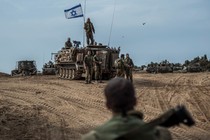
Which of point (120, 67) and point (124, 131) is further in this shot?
point (120, 67)

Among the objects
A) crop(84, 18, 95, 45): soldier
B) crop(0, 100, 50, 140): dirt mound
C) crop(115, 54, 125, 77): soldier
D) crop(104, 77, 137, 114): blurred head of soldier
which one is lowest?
crop(0, 100, 50, 140): dirt mound

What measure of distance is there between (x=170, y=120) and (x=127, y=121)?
236 mm

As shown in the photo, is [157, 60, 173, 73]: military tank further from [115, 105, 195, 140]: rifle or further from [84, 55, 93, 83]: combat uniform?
[115, 105, 195, 140]: rifle

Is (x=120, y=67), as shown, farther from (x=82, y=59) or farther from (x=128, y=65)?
(x=82, y=59)

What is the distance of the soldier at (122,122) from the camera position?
2.91 meters

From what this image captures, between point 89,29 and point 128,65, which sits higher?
point 89,29

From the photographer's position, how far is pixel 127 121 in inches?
116

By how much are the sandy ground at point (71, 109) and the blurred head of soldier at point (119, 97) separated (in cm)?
933

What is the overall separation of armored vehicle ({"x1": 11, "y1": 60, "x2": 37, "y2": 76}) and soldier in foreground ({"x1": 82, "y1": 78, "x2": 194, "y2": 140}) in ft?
145

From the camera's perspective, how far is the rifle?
283 centimetres

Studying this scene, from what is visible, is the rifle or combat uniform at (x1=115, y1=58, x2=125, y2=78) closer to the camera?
the rifle

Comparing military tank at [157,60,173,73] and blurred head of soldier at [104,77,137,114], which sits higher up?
military tank at [157,60,173,73]

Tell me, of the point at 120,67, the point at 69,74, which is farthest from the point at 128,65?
the point at 69,74

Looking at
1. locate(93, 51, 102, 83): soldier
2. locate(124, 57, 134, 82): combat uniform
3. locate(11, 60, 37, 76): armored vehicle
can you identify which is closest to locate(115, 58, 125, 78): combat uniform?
locate(124, 57, 134, 82): combat uniform
